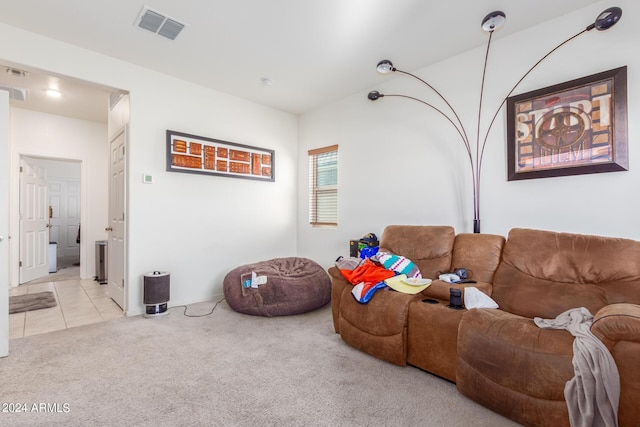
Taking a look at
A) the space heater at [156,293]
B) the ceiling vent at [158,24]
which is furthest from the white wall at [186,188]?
the ceiling vent at [158,24]

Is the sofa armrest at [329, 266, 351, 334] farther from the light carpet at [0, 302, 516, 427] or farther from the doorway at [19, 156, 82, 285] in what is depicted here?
the doorway at [19, 156, 82, 285]

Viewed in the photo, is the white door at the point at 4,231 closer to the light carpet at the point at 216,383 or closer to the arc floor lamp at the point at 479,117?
the light carpet at the point at 216,383

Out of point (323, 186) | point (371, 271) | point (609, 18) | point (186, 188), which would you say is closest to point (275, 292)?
point (371, 271)

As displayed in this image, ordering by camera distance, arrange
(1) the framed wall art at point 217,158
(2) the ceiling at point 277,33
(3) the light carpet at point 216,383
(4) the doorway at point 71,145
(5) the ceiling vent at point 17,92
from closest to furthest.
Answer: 1. (3) the light carpet at point 216,383
2. (2) the ceiling at point 277,33
3. (1) the framed wall art at point 217,158
4. (5) the ceiling vent at point 17,92
5. (4) the doorway at point 71,145

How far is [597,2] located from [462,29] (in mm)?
929

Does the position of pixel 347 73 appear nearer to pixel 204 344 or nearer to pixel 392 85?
pixel 392 85

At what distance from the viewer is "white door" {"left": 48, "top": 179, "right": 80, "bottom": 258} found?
24.5 ft

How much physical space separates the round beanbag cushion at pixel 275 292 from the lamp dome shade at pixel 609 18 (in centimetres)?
318

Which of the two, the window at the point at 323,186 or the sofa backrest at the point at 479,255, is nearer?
the sofa backrest at the point at 479,255

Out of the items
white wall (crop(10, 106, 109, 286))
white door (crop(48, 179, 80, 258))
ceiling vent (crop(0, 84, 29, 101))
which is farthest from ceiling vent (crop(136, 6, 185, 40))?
white door (crop(48, 179, 80, 258))

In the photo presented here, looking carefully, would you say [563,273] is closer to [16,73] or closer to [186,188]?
[186,188]

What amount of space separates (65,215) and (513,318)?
9.74 meters

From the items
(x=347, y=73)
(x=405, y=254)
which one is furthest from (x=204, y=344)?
(x=347, y=73)

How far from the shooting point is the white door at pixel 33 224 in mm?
4750
